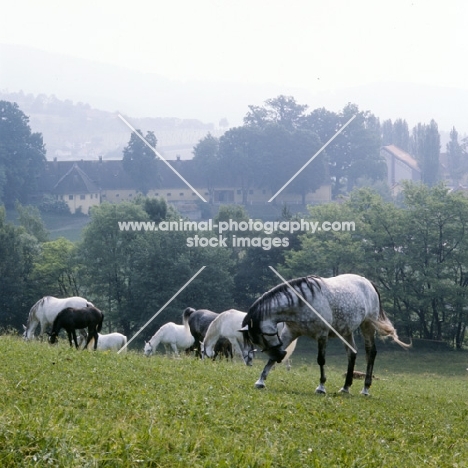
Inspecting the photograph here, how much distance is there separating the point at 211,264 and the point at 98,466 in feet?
184

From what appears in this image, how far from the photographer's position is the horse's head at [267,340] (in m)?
12.6

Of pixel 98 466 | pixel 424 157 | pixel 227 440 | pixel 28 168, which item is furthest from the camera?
pixel 424 157

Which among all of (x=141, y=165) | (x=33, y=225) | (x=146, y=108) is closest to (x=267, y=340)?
(x=33, y=225)

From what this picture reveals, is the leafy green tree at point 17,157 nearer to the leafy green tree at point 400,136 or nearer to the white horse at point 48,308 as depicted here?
the leafy green tree at point 400,136

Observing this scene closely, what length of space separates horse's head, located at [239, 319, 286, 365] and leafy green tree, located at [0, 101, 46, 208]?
102 m

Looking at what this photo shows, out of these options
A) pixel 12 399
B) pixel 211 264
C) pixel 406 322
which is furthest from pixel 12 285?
pixel 12 399

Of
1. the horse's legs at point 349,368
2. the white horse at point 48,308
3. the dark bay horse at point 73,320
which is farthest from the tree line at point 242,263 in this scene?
the horse's legs at point 349,368

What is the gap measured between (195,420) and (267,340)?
13.6 feet

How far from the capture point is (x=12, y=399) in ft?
28.4

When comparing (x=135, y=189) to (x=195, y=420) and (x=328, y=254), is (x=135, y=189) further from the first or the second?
(x=195, y=420)

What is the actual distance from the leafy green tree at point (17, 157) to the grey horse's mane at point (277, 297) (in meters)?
102

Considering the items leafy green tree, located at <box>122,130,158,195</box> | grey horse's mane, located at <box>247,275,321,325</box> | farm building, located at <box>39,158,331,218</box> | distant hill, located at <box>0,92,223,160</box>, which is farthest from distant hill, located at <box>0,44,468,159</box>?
grey horse's mane, located at <box>247,275,321,325</box>

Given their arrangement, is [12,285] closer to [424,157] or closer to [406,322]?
[406,322]

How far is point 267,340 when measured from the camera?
12742 millimetres
